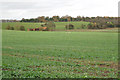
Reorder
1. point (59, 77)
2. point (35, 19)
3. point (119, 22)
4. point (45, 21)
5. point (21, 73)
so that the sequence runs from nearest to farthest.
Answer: point (59, 77), point (21, 73), point (119, 22), point (35, 19), point (45, 21)

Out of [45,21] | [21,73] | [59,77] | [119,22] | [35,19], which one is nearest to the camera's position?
[59,77]

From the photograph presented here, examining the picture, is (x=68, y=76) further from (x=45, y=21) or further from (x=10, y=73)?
(x=45, y=21)

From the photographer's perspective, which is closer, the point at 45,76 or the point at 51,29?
the point at 45,76

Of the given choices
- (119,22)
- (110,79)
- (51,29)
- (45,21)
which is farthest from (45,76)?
(51,29)

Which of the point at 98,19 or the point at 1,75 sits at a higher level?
the point at 98,19

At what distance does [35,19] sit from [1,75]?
61724 millimetres

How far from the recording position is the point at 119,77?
1005cm

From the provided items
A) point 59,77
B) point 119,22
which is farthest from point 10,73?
point 119,22

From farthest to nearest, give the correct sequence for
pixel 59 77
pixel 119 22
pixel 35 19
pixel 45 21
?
1. pixel 45 21
2. pixel 35 19
3. pixel 119 22
4. pixel 59 77

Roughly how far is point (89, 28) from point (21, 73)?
72570 millimetres

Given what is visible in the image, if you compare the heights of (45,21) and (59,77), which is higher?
(45,21)

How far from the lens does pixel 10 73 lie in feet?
33.6

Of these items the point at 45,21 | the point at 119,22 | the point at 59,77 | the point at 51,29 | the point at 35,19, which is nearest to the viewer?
the point at 59,77

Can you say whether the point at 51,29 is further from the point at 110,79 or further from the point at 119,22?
the point at 110,79
